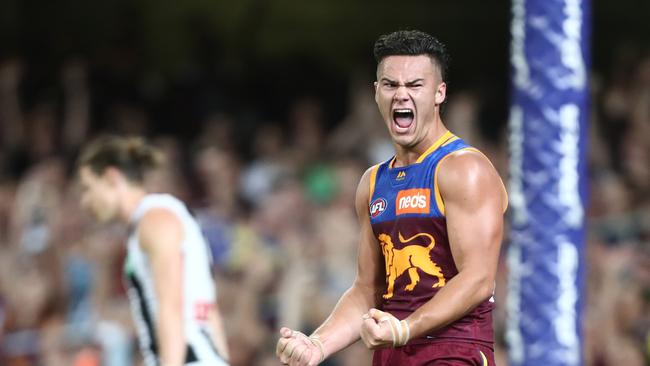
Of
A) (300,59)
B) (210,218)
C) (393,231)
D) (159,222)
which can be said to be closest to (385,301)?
(393,231)

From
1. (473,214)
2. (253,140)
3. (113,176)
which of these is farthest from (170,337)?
(253,140)

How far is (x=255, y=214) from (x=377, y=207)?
7.24 meters

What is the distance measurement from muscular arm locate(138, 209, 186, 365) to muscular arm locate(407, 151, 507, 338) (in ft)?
7.08

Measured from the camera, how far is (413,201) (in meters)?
4.59

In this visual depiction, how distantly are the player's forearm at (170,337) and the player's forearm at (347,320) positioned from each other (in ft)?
4.80

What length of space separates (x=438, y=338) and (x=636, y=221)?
20.3 ft

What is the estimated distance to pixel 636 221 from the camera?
33.9 ft

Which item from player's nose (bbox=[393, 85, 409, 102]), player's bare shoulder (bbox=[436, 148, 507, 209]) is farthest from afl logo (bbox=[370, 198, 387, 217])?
player's nose (bbox=[393, 85, 409, 102])

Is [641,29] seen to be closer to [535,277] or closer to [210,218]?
[210,218]

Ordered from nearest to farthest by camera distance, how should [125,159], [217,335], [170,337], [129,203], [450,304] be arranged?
[450,304], [170,337], [217,335], [129,203], [125,159]

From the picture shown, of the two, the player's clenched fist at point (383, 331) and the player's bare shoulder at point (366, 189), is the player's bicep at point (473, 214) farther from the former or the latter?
the player's bare shoulder at point (366, 189)

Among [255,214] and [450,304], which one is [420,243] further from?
[255,214]

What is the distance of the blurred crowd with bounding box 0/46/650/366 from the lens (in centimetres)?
1012

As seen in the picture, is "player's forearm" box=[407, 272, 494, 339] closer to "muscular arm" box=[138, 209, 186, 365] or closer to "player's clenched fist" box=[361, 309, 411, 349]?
"player's clenched fist" box=[361, 309, 411, 349]
